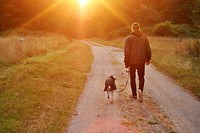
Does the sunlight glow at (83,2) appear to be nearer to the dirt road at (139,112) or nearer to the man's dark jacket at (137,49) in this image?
the dirt road at (139,112)

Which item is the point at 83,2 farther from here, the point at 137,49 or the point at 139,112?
the point at 139,112

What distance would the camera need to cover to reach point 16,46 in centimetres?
2608

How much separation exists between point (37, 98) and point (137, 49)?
378 centimetres

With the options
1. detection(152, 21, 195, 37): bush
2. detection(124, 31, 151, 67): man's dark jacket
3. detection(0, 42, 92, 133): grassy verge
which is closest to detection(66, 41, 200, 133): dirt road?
detection(0, 42, 92, 133): grassy verge

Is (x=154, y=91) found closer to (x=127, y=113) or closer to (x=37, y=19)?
(x=127, y=113)

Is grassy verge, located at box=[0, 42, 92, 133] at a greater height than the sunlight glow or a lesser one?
lesser

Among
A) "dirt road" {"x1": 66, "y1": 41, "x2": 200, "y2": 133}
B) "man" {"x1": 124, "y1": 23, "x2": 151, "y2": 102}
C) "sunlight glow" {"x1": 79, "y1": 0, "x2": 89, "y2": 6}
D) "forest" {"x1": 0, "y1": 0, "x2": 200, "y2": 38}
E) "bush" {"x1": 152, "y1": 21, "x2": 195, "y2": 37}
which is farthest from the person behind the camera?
"sunlight glow" {"x1": 79, "y1": 0, "x2": 89, "y2": 6}

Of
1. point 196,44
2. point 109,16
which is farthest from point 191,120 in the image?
point 109,16

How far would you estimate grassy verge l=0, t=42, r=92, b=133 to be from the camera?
880 cm

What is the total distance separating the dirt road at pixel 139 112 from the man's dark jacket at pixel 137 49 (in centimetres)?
146

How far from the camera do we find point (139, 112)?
402 inches

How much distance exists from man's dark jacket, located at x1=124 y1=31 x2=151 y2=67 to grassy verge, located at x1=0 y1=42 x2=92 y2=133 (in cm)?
249

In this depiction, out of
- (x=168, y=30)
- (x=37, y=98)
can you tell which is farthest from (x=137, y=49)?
(x=168, y=30)

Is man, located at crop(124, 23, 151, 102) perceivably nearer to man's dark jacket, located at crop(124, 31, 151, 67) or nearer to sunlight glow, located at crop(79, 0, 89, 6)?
man's dark jacket, located at crop(124, 31, 151, 67)
